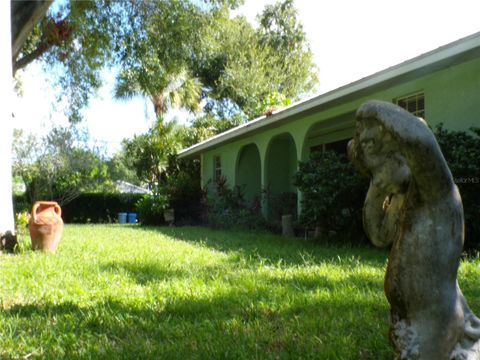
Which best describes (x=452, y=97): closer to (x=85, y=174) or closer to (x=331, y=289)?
(x=331, y=289)

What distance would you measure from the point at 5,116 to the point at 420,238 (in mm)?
7434

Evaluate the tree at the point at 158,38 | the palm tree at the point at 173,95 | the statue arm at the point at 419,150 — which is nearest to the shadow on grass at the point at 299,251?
the statue arm at the point at 419,150

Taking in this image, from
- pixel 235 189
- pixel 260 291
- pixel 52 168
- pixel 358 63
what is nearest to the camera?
pixel 260 291

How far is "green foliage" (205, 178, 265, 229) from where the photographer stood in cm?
1324

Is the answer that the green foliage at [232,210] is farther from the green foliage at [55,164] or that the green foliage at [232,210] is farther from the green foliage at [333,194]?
the green foliage at [55,164]

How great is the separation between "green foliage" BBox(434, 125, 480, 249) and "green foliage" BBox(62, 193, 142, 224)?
18.4 m

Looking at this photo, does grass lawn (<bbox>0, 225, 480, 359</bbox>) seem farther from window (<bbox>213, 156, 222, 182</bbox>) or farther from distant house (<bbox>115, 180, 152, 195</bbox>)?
distant house (<bbox>115, 180, 152, 195</bbox>)

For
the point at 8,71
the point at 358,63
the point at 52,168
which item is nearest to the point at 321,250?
the point at 8,71

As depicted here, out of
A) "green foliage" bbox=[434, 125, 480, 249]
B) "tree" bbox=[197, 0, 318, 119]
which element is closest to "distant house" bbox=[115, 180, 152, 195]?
"tree" bbox=[197, 0, 318, 119]

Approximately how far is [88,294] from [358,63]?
28.4 metres

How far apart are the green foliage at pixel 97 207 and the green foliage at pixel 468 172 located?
18.4 m

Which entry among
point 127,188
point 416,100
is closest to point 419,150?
point 416,100

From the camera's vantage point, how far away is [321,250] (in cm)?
759

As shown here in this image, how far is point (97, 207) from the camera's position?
2275 cm
